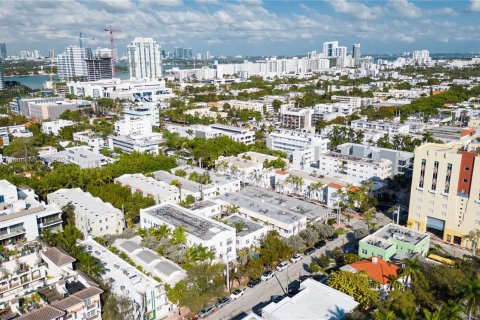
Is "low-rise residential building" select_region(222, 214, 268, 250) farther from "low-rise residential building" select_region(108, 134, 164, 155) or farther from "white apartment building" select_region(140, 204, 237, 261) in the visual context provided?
"low-rise residential building" select_region(108, 134, 164, 155)

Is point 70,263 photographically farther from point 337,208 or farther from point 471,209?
point 471,209

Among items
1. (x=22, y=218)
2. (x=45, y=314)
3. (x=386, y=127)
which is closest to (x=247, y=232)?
(x=45, y=314)

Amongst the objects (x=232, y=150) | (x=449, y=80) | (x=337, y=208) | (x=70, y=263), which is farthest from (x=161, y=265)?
(x=449, y=80)

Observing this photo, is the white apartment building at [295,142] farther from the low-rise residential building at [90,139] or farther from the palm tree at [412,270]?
the palm tree at [412,270]

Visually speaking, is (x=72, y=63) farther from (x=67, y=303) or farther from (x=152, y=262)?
(x=67, y=303)

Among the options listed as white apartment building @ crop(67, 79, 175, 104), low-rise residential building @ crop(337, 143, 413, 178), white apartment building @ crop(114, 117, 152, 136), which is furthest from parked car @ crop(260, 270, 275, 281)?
white apartment building @ crop(67, 79, 175, 104)

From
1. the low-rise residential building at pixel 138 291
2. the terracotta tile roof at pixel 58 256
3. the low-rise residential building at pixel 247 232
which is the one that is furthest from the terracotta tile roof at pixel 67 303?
the low-rise residential building at pixel 247 232

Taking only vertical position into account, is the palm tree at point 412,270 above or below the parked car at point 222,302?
above
